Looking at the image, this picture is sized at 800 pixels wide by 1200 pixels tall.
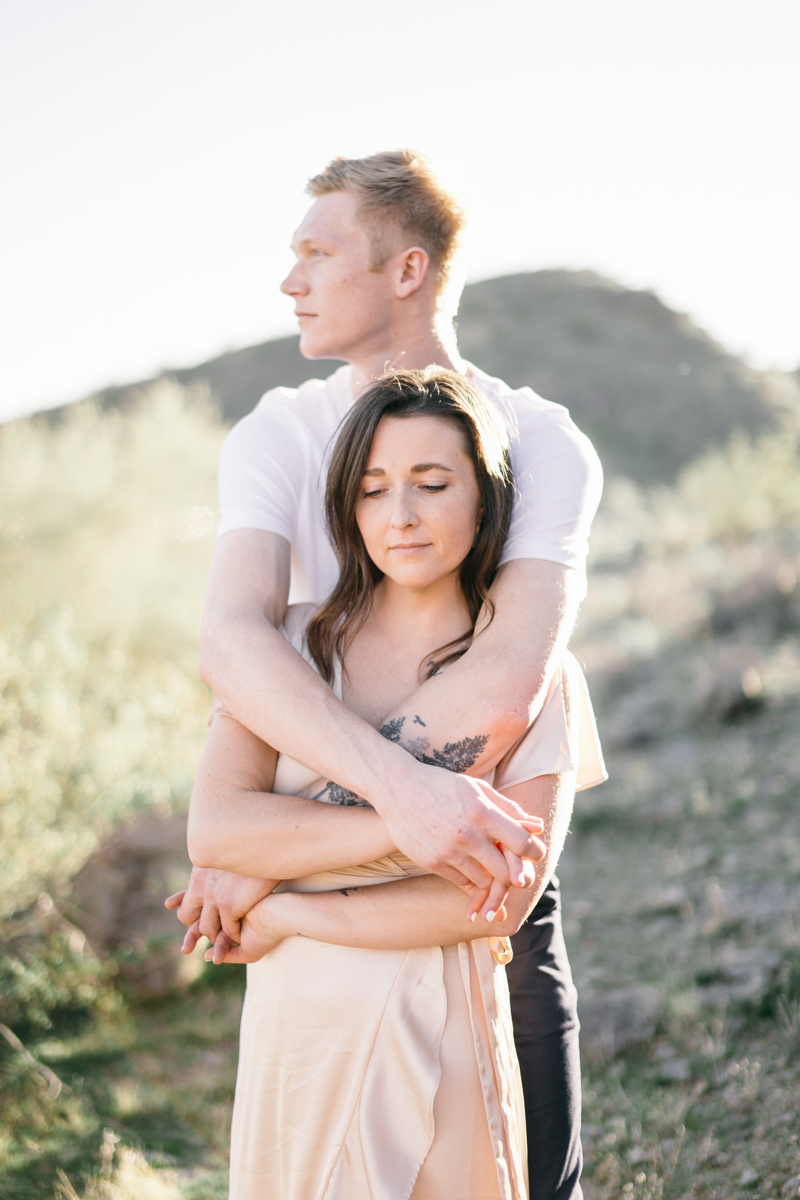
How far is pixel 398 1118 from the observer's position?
1.64 meters

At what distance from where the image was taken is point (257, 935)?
5.69 feet

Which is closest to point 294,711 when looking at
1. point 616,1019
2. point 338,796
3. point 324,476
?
point 338,796

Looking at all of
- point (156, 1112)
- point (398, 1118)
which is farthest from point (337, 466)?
point (156, 1112)

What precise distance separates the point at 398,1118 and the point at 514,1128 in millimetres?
237

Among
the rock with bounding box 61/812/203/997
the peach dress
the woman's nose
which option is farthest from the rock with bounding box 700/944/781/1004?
the woman's nose

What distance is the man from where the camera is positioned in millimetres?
1558

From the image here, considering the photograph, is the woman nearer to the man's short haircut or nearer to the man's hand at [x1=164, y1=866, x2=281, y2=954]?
the man's hand at [x1=164, y1=866, x2=281, y2=954]

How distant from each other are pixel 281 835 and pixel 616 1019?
269 cm

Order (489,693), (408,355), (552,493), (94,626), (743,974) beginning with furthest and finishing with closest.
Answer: (94,626), (743,974), (408,355), (552,493), (489,693)

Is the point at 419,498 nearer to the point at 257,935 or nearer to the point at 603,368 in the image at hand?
the point at 257,935

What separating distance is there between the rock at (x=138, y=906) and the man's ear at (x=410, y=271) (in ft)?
11.9

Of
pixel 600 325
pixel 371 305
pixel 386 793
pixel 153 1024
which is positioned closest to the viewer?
pixel 386 793

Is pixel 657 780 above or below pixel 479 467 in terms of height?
below

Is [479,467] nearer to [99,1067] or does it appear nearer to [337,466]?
[337,466]
